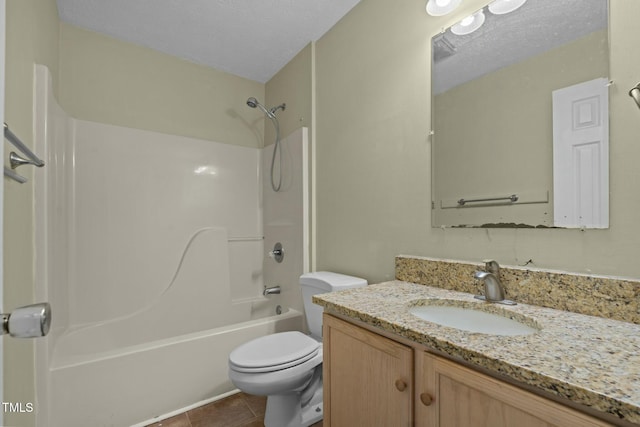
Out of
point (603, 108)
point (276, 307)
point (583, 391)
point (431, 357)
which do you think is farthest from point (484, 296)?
point (276, 307)

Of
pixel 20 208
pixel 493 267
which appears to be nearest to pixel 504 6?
pixel 493 267

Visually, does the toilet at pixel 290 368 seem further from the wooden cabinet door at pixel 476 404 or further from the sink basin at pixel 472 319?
the wooden cabinet door at pixel 476 404

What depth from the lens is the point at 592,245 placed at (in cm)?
86

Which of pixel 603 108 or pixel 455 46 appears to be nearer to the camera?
pixel 603 108

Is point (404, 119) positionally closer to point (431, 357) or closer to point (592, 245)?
point (592, 245)

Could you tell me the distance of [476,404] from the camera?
61cm

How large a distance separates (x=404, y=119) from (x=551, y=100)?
1.90 ft

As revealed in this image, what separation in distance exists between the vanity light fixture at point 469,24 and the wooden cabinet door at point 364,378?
1241 mm

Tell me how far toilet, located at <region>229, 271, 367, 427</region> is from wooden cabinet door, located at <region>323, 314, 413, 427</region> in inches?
14.2

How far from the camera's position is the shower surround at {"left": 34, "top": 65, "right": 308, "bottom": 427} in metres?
1.43

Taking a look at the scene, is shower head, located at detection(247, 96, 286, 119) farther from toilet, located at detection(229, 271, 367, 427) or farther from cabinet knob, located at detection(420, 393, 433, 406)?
cabinet knob, located at detection(420, 393, 433, 406)

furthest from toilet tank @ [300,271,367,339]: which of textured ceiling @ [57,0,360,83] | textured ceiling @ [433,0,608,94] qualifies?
textured ceiling @ [57,0,360,83]

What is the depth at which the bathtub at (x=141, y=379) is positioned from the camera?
1382mm

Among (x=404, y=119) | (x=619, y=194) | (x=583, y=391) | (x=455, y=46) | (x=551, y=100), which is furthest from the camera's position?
(x=404, y=119)
